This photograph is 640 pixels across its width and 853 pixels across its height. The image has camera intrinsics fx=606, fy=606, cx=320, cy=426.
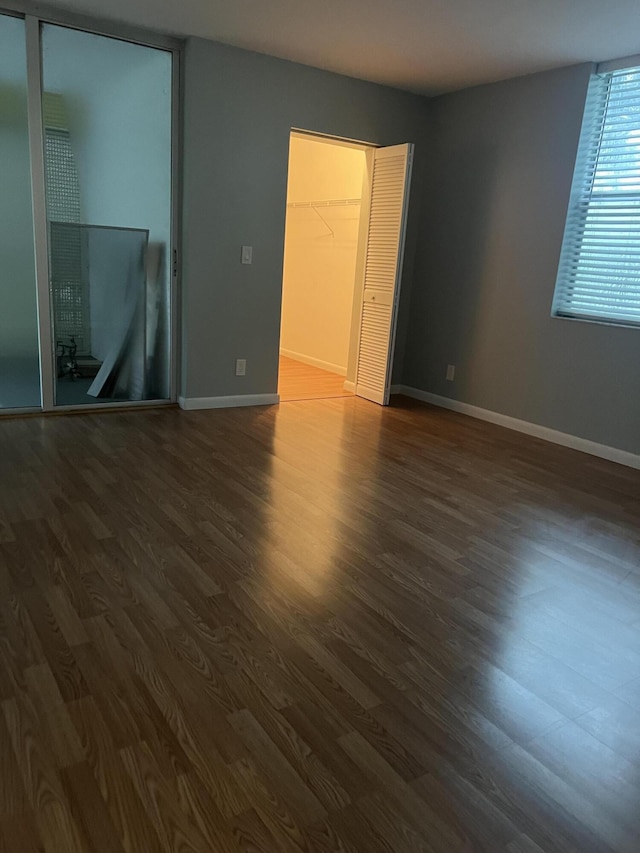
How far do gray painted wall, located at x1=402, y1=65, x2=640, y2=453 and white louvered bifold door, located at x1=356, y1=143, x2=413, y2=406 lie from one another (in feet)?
1.75

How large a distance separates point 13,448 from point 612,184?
4.16 meters

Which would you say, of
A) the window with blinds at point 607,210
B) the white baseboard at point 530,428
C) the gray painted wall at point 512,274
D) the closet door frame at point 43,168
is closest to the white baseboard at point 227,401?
the closet door frame at point 43,168

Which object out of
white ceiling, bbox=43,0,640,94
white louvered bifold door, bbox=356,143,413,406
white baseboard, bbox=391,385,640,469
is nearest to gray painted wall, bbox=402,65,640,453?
white baseboard, bbox=391,385,640,469

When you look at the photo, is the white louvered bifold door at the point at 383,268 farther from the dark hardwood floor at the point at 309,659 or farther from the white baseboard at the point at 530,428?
the dark hardwood floor at the point at 309,659

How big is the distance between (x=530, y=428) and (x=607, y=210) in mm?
1620

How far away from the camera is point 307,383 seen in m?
5.93

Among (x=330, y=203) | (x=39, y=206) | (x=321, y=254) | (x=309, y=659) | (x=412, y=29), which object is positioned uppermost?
(x=412, y=29)

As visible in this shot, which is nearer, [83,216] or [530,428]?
[83,216]

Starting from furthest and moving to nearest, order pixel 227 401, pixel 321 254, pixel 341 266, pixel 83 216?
pixel 321 254, pixel 341 266, pixel 227 401, pixel 83 216

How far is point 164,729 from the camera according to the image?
5.23 ft

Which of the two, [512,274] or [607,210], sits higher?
[607,210]

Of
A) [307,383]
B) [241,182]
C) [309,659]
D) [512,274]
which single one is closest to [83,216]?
[241,182]

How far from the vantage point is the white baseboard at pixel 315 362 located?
255 inches

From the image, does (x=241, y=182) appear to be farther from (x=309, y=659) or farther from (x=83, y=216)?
(x=309, y=659)
